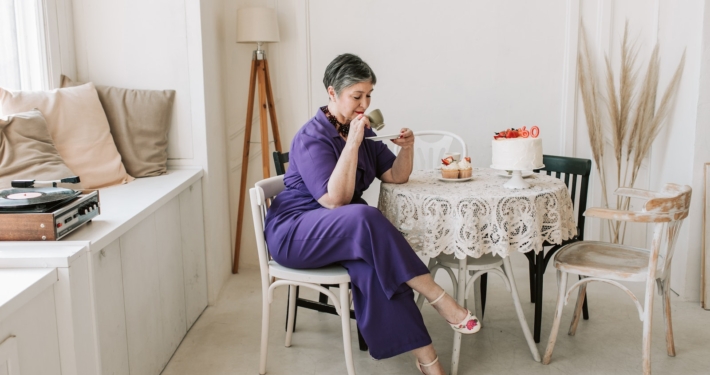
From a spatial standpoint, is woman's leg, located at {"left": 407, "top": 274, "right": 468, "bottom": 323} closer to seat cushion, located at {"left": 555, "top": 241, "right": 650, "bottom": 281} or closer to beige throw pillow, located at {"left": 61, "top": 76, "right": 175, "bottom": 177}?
seat cushion, located at {"left": 555, "top": 241, "right": 650, "bottom": 281}

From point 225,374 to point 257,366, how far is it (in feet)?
0.47

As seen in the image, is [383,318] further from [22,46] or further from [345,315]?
[22,46]

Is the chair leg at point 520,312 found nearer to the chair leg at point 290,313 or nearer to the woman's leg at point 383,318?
the woman's leg at point 383,318

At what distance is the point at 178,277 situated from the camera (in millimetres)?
2891

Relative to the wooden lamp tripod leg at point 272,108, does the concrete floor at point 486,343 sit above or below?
below

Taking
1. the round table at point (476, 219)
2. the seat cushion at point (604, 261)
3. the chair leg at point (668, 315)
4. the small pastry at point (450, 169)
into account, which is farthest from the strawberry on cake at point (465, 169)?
the chair leg at point (668, 315)

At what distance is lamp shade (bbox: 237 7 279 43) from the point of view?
348 centimetres

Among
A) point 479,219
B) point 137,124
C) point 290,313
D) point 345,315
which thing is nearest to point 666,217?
point 479,219

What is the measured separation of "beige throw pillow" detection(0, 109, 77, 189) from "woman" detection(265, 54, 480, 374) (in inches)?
35.1

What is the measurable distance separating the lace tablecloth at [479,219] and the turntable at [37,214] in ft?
4.00

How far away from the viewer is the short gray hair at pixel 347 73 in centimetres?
250

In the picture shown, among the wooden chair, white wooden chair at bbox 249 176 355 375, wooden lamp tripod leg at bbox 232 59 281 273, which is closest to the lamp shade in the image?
wooden lamp tripod leg at bbox 232 59 281 273

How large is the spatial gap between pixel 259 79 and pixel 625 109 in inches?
82.5

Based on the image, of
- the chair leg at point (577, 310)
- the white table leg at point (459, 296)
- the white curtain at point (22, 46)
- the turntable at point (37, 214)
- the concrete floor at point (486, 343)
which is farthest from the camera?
the chair leg at point (577, 310)
